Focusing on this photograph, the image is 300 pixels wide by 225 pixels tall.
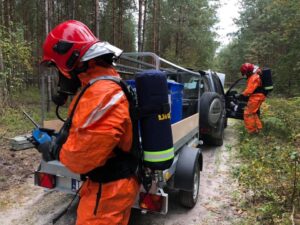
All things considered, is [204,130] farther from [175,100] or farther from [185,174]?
[185,174]

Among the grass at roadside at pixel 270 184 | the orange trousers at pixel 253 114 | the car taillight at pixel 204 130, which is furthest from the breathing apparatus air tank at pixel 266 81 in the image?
the car taillight at pixel 204 130

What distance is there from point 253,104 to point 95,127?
7535 millimetres

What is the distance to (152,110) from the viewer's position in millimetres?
2369

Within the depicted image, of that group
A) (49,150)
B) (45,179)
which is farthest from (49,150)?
(45,179)

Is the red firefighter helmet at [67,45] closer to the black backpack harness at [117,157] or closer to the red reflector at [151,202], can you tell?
the black backpack harness at [117,157]

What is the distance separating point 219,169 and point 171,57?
786 inches

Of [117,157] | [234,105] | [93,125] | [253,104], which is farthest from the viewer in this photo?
[234,105]

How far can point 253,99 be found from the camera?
871 cm

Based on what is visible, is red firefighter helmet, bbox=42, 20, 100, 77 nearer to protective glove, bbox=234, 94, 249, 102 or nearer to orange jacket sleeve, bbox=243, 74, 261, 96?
orange jacket sleeve, bbox=243, 74, 261, 96

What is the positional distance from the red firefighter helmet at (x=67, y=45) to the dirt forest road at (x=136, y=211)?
2.47m

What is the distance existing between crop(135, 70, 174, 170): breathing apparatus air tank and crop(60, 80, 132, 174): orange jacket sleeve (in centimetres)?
32

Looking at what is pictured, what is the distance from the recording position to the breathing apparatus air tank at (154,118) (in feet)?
7.76

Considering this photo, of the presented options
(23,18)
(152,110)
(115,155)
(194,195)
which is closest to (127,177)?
(115,155)

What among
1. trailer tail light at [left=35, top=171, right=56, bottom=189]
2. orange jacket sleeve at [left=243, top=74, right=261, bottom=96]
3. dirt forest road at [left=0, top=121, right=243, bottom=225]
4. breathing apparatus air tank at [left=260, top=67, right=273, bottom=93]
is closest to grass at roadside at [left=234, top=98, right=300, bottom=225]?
dirt forest road at [left=0, top=121, right=243, bottom=225]
